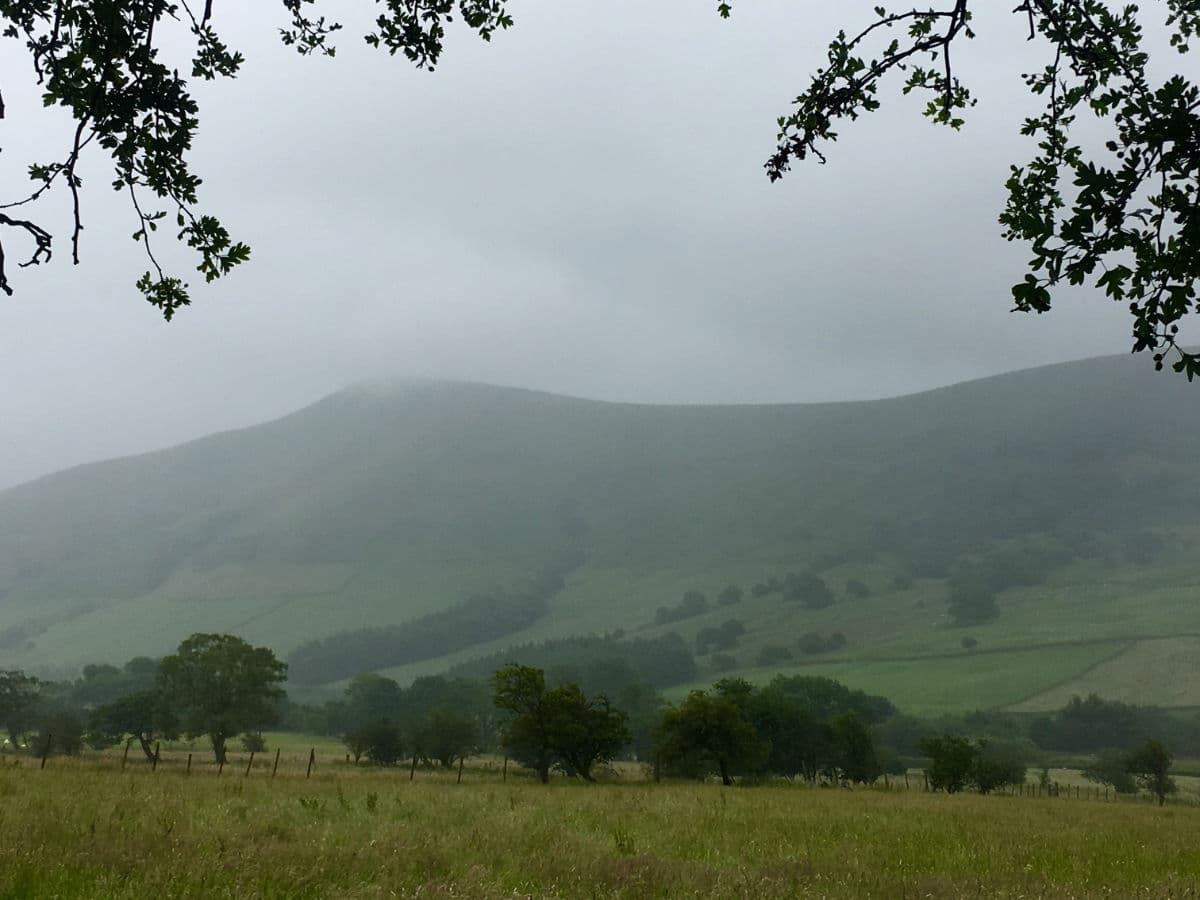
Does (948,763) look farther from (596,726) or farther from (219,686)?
(219,686)

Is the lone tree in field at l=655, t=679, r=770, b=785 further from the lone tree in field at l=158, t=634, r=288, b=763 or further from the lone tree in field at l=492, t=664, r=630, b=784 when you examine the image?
the lone tree in field at l=158, t=634, r=288, b=763

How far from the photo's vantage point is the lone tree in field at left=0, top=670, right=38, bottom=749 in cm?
10662

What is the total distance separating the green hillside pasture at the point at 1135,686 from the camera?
171 m

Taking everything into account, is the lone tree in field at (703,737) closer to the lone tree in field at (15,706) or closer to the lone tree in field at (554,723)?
the lone tree in field at (554,723)

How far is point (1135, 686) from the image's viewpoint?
181125mm

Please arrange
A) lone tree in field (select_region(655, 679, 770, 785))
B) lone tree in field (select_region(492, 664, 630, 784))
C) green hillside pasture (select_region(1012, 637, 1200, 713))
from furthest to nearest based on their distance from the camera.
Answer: green hillside pasture (select_region(1012, 637, 1200, 713)) < lone tree in field (select_region(655, 679, 770, 785)) < lone tree in field (select_region(492, 664, 630, 784))

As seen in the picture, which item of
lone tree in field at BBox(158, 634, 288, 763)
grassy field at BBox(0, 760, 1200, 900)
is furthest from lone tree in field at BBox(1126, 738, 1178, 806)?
lone tree in field at BBox(158, 634, 288, 763)

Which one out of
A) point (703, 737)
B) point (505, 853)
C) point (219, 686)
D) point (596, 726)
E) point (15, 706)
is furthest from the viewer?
point (15, 706)

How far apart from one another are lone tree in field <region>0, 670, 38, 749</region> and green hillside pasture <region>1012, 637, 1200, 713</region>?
17797cm

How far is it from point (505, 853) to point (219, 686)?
81.0m

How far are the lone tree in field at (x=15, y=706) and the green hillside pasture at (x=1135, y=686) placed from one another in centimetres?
17797

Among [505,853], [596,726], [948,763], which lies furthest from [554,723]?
[505,853]

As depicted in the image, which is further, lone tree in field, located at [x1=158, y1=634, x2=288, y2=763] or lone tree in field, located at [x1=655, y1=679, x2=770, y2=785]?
lone tree in field, located at [x1=158, y1=634, x2=288, y2=763]

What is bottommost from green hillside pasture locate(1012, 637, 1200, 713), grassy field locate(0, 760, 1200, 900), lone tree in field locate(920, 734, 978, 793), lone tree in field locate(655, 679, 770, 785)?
green hillside pasture locate(1012, 637, 1200, 713)
